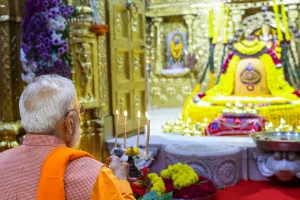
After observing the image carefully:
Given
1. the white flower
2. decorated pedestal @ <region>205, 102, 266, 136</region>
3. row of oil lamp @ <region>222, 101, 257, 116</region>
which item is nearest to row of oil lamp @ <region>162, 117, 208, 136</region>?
decorated pedestal @ <region>205, 102, 266, 136</region>

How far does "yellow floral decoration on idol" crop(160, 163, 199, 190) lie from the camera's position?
3.93m

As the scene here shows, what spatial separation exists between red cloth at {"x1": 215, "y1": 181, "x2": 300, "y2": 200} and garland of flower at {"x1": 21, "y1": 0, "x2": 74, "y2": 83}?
1.82 m

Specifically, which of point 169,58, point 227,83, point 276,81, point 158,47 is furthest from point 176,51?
point 276,81

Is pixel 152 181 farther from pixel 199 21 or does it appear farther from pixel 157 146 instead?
pixel 199 21

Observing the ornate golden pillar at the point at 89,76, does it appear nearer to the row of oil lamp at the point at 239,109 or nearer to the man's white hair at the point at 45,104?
the row of oil lamp at the point at 239,109

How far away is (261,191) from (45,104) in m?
3.09

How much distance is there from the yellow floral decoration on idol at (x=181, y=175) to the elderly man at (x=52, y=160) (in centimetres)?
228

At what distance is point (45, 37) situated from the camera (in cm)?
413

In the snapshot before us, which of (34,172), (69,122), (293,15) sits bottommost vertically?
(34,172)

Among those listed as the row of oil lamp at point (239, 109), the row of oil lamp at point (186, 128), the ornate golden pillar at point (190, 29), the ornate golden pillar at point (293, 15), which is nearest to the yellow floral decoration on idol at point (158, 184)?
the row of oil lamp at point (186, 128)

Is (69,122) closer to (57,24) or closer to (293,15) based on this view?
(57,24)

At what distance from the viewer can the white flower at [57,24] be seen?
163 inches

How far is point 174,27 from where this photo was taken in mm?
11289

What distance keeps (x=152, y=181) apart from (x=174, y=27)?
26.2ft
